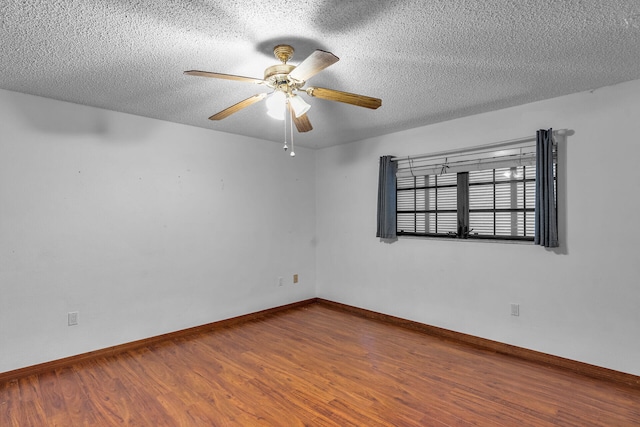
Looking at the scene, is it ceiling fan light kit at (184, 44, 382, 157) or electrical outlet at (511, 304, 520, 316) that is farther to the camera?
electrical outlet at (511, 304, 520, 316)

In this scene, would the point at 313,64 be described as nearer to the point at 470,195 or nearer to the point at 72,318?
the point at 470,195

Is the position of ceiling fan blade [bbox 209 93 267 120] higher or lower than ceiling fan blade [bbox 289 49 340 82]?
lower

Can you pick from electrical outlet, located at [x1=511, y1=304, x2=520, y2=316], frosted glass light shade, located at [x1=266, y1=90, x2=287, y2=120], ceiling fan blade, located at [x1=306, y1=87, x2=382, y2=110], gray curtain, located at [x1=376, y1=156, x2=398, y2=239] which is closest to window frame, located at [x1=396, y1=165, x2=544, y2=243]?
gray curtain, located at [x1=376, y1=156, x2=398, y2=239]

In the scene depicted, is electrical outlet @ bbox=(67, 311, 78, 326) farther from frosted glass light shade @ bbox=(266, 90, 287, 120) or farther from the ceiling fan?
frosted glass light shade @ bbox=(266, 90, 287, 120)

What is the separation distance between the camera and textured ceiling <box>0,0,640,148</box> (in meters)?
1.77

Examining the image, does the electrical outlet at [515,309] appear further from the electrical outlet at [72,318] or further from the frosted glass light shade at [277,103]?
the electrical outlet at [72,318]

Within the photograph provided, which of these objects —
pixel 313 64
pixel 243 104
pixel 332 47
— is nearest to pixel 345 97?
pixel 332 47

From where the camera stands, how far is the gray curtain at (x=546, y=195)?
304 centimetres

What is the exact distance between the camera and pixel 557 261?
311 cm

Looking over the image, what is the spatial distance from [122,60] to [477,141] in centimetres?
326

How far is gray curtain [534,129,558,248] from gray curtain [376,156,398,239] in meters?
1.60

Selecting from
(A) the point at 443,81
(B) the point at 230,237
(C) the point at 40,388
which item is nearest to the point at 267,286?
(B) the point at 230,237

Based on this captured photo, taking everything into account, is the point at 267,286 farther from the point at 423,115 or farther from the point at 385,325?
the point at 423,115

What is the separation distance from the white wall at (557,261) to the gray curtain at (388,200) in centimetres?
18
